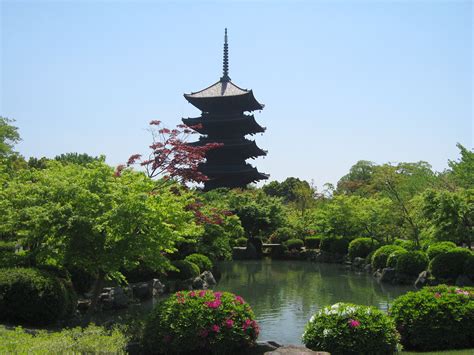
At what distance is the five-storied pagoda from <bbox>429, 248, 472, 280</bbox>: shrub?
2284 centimetres

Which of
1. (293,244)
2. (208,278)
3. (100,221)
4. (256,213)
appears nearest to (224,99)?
(256,213)

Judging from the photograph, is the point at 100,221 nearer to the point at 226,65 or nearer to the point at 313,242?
the point at 313,242

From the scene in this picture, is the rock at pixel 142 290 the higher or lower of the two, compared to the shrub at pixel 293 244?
lower

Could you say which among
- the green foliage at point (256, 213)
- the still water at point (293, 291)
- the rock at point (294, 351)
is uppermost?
the green foliage at point (256, 213)

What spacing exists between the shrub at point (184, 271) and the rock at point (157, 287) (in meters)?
1.01

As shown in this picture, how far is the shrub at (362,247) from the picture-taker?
25.6 metres

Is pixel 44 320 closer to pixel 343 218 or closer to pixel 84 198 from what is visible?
pixel 84 198

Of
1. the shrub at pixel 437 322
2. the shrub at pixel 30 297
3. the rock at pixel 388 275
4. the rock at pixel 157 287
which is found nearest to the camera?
the shrub at pixel 437 322

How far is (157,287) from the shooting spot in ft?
50.2

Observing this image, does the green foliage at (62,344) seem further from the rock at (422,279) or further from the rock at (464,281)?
the rock at (422,279)

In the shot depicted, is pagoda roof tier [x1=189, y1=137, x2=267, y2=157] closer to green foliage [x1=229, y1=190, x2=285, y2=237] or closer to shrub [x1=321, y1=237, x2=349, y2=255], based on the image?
green foliage [x1=229, y1=190, x2=285, y2=237]

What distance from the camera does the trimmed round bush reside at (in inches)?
722

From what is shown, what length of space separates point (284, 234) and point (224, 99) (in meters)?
13.0

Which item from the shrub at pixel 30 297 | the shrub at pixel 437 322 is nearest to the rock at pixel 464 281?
the shrub at pixel 437 322
